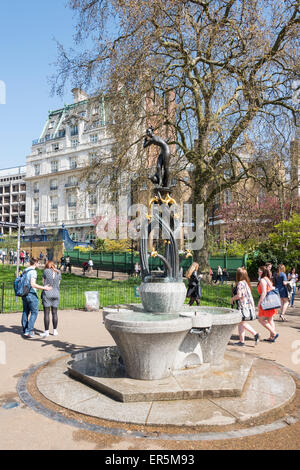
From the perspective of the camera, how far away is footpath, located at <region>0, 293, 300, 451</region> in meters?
3.64

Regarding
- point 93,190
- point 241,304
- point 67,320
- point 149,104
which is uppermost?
point 149,104

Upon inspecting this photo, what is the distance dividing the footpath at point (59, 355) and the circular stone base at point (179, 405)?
0.36 meters

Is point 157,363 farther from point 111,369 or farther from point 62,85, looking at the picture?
point 62,85

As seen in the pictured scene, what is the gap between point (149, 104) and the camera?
16.5 meters

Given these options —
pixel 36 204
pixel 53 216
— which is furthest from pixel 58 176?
pixel 36 204

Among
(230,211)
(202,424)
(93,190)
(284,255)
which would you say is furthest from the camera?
(230,211)

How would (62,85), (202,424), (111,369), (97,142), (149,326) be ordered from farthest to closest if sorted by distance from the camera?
(97,142), (62,85), (111,369), (149,326), (202,424)

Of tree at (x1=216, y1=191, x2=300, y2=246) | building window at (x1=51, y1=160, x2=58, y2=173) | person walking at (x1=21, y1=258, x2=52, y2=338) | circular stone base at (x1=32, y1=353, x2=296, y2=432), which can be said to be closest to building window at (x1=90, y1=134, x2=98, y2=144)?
building window at (x1=51, y1=160, x2=58, y2=173)

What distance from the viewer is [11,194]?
94.1 meters

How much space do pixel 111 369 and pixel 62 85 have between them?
1351 cm

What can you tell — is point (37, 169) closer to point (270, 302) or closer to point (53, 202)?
point (53, 202)

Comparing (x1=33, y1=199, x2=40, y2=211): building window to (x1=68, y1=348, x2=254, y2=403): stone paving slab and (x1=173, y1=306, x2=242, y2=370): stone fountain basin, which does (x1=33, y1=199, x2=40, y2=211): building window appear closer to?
(x1=68, y1=348, x2=254, y2=403): stone paving slab

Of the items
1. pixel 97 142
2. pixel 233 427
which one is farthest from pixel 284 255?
pixel 97 142

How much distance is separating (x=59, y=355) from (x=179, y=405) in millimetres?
3223
